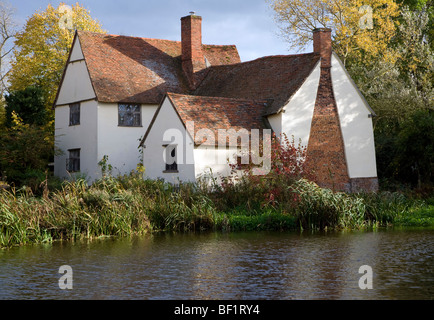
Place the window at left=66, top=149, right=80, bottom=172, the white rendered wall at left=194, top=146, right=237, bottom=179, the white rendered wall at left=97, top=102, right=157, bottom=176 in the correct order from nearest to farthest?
the white rendered wall at left=194, top=146, right=237, bottom=179 < the white rendered wall at left=97, top=102, right=157, bottom=176 < the window at left=66, top=149, right=80, bottom=172

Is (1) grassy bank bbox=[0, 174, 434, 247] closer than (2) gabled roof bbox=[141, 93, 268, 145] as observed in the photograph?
Yes

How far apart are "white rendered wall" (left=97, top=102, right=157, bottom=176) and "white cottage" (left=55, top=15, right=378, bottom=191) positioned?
0.05 m

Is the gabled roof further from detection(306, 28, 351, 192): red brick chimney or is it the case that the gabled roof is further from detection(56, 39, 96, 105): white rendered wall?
detection(56, 39, 96, 105): white rendered wall

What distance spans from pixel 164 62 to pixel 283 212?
1785 cm

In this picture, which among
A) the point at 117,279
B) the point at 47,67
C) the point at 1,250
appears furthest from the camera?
the point at 47,67

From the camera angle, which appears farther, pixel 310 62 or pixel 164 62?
pixel 164 62

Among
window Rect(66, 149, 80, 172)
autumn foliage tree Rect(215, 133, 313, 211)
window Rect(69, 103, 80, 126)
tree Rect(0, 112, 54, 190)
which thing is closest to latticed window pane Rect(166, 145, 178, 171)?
autumn foliage tree Rect(215, 133, 313, 211)

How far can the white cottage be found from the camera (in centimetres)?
2659

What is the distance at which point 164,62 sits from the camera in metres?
35.6
